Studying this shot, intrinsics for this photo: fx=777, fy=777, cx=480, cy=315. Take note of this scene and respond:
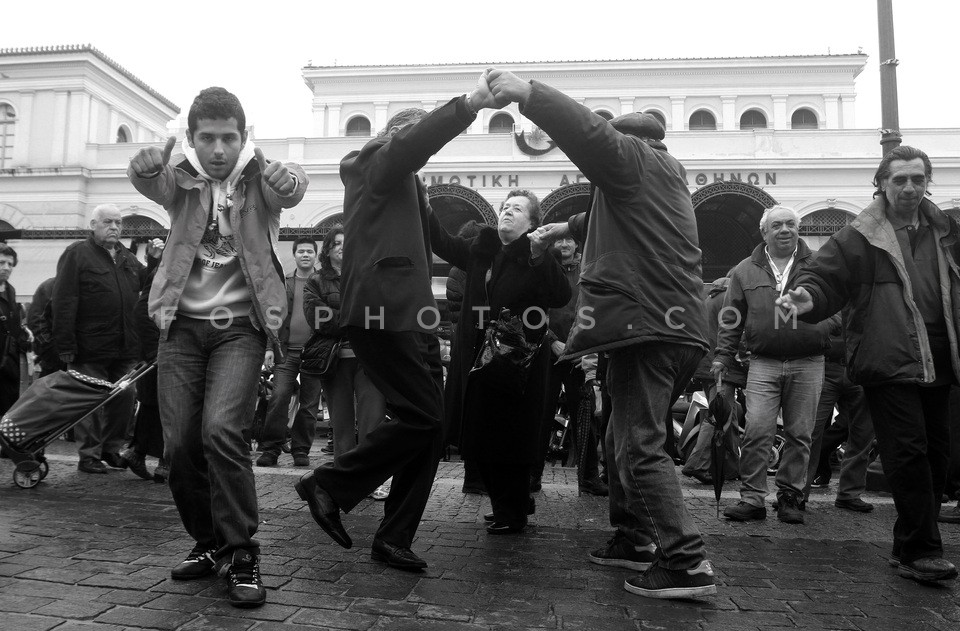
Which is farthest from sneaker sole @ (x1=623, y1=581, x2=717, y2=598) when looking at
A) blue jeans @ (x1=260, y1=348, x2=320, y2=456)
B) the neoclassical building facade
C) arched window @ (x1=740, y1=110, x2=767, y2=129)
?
arched window @ (x1=740, y1=110, x2=767, y2=129)

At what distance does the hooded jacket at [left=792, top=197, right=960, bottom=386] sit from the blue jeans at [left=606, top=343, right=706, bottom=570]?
3.14 feet

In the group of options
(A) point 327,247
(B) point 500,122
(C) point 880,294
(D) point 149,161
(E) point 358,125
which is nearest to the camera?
(D) point 149,161

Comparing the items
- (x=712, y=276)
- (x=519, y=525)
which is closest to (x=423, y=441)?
(x=519, y=525)

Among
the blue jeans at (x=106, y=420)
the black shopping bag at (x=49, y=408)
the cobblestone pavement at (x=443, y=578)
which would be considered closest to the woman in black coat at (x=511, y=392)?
the cobblestone pavement at (x=443, y=578)

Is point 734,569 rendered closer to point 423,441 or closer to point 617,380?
point 617,380

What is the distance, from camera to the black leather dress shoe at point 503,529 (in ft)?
14.5

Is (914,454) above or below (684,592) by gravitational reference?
above

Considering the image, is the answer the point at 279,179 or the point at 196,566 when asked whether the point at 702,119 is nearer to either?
the point at 279,179

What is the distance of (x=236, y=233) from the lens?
3430 millimetres

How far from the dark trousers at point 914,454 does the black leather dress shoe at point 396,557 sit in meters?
2.33

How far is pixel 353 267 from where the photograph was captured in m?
3.61

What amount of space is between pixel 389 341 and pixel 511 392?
1.16 metres

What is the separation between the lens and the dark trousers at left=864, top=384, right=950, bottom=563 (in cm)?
371


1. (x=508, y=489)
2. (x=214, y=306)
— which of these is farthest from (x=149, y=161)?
(x=508, y=489)
